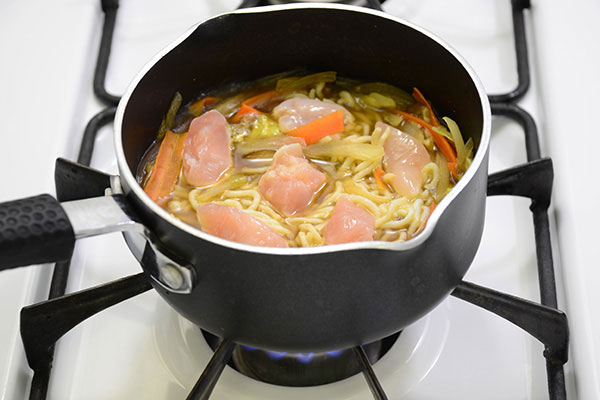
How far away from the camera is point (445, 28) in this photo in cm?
163

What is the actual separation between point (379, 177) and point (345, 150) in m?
0.07

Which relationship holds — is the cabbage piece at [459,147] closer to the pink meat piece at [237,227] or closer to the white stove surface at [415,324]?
the white stove surface at [415,324]

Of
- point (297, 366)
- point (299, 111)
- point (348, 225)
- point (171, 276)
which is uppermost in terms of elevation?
point (299, 111)

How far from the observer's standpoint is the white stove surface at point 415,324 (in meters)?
1.12

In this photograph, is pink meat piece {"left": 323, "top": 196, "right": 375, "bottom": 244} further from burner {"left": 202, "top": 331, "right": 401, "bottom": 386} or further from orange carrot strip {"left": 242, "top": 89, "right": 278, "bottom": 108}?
orange carrot strip {"left": 242, "top": 89, "right": 278, "bottom": 108}

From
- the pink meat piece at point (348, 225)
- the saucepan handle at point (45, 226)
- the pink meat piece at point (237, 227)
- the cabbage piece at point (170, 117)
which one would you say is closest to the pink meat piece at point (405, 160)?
the pink meat piece at point (348, 225)

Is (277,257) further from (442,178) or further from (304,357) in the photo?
(442,178)

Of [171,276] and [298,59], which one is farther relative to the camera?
[298,59]

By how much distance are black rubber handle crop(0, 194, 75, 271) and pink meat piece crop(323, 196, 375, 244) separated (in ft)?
1.13

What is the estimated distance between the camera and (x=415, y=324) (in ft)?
3.91

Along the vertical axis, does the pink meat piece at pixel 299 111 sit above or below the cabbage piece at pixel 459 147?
below

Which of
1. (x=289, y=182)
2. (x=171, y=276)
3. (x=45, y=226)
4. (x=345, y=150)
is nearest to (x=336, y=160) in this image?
(x=345, y=150)

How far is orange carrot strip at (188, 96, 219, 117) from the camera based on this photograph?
4.41 ft

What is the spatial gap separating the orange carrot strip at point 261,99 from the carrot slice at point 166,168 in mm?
134
